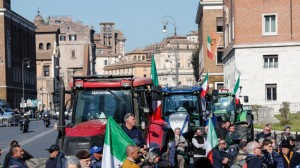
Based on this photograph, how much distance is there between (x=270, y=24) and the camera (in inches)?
2331

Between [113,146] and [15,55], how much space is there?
10111 cm

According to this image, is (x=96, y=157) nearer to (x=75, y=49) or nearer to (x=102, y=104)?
(x=102, y=104)

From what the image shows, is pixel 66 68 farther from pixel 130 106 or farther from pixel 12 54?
pixel 130 106

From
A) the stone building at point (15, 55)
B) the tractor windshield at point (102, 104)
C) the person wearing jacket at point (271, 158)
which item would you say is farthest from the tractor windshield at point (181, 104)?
the stone building at point (15, 55)

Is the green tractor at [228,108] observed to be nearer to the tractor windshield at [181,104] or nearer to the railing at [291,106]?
the tractor windshield at [181,104]

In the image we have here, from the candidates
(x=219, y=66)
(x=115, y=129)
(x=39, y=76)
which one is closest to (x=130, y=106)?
(x=115, y=129)

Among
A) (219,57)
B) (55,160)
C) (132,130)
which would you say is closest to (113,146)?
(55,160)

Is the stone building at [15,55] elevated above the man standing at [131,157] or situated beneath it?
elevated above

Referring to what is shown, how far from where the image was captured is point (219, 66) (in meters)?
87.6

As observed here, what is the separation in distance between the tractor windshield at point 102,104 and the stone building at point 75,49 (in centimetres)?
15174

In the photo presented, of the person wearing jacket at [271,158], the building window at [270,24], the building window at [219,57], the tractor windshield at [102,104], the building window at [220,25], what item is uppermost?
the building window at [220,25]

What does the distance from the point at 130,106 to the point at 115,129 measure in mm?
5710

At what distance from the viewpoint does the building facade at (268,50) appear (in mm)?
58500

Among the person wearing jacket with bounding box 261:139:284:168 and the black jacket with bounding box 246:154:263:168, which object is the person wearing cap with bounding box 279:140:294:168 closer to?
the person wearing jacket with bounding box 261:139:284:168
